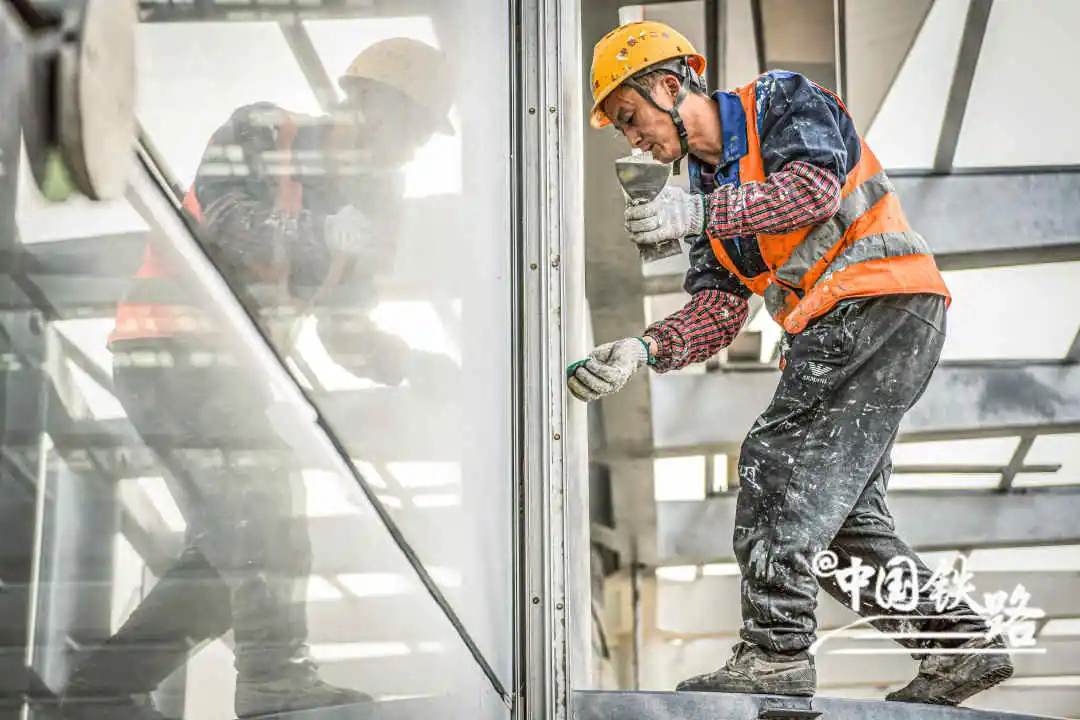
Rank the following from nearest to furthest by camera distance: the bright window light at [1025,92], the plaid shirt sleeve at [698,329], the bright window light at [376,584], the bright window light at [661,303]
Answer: the bright window light at [376,584] < the plaid shirt sleeve at [698,329] < the bright window light at [1025,92] < the bright window light at [661,303]

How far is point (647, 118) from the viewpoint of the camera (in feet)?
10.9

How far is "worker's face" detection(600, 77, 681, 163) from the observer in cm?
331

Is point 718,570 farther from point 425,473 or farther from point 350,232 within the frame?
point 350,232

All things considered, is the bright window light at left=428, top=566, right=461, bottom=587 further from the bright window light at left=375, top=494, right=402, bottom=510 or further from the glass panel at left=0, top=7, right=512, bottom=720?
the bright window light at left=375, top=494, right=402, bottom=510

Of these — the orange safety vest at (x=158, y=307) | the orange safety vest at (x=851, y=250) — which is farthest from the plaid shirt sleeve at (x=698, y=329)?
the orange safety vest at (x=158, y=307)

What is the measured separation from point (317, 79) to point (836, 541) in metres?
2.07

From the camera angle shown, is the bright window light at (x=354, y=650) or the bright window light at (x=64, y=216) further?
the bright window light at (x=354, y=650)

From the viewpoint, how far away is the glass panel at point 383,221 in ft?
6.40

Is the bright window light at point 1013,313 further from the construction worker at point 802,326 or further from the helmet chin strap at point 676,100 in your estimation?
the helmet chin strap at point 676,100

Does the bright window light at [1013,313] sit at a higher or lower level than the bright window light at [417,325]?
higher

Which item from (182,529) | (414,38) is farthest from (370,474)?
(414,38)

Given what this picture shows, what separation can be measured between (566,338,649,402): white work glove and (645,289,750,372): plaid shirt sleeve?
0.36 feet

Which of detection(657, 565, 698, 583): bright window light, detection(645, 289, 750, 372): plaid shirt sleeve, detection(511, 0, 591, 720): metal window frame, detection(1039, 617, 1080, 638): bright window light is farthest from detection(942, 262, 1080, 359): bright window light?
detection(511, 0, 591, 720): metal window frame

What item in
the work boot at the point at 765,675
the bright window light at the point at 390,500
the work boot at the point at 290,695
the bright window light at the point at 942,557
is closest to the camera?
the work boot at the point at 290,695
